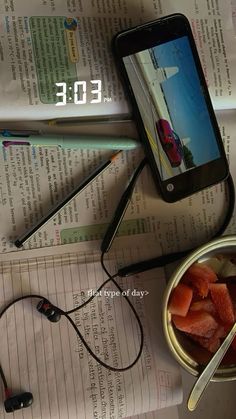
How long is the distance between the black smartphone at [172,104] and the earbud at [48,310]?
0.55 ft

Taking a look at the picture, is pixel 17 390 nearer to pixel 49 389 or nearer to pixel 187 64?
pixel 49 389

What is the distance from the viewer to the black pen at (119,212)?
53 cm

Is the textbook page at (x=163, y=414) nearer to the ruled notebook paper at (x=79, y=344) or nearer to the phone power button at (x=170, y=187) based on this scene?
the ruled notebook paper at (x=79, y=344)

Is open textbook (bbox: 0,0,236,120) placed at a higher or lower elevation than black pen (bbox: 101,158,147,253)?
higher

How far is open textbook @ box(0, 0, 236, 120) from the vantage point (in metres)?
0.51

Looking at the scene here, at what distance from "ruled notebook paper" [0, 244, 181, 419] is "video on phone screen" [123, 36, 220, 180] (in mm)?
122

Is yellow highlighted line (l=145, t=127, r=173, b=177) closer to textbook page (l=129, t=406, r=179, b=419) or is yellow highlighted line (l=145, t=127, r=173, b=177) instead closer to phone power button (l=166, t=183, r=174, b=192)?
phone power button (l=166, t=183, r=174, b=192)

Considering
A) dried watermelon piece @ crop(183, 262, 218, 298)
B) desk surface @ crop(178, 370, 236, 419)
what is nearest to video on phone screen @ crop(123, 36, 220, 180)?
dried watermelon piece @ crop(183, 262, 218, 298)

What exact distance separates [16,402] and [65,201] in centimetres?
20

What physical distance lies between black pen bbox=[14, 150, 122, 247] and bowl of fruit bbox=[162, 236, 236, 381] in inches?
5.2

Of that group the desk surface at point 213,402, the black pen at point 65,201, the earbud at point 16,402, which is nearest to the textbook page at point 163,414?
the desk surface at point 213,402

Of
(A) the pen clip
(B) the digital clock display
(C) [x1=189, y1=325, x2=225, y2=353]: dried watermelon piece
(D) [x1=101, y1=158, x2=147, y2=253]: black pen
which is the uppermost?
(B) the digital clock display

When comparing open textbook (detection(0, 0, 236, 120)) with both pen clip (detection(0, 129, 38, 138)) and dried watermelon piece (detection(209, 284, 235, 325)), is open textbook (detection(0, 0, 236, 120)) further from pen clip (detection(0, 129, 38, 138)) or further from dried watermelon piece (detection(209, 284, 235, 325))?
dried watermelon piece (detection(209, 284, 235, 325))

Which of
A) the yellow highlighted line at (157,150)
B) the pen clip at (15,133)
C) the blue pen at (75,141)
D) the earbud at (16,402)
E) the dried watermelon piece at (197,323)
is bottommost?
the earbud at (16,402)
